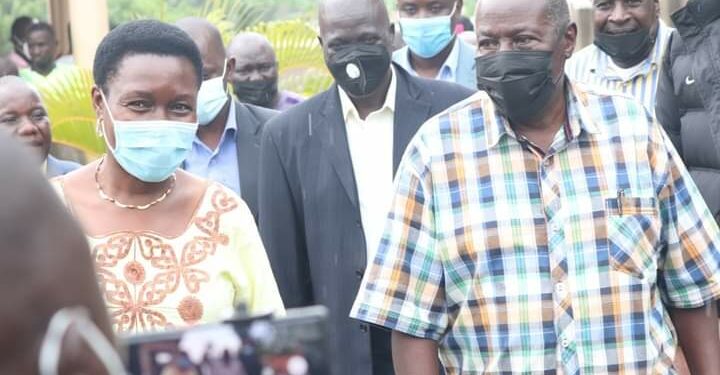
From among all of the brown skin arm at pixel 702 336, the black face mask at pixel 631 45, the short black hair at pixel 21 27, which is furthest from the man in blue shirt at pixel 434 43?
the short black hair at pixel 21 27

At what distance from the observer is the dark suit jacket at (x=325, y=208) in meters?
5.75

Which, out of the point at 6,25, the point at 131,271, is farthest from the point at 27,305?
the point at 6,25

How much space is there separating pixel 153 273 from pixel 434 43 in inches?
173

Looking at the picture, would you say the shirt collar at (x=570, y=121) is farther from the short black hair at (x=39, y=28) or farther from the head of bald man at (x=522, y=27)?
the short black hair at (x=39, y=28)

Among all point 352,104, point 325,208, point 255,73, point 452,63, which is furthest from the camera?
point 255,73

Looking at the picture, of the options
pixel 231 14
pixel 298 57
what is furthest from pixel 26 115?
pixel 231 14

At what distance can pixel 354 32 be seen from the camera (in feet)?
20.7

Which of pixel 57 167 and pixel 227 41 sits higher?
pixel 227 41

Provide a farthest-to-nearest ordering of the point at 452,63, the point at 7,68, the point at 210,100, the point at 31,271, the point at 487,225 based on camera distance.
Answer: the point at 7,68, the point at 452,63, the point at 210,100, the point at 487,225, the point at 31,271

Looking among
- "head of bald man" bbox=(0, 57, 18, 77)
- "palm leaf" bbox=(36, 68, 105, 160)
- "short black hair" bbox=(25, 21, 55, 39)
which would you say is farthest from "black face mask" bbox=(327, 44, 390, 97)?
"short black hair" bbox=(25, 21, 55, 39)

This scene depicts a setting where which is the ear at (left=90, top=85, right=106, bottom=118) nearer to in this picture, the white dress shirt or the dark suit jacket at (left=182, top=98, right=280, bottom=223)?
the white dress shirt

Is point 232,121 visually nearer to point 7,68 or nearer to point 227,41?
point 7,68

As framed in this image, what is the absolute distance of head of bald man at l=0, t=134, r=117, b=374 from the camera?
4.07 ft

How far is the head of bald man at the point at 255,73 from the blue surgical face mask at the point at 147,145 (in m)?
4.90
